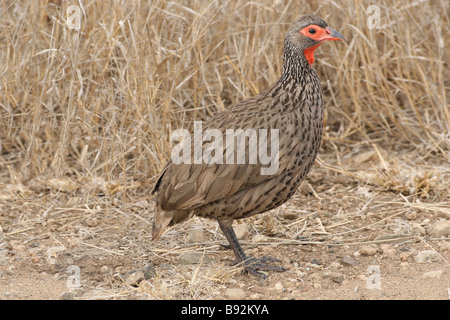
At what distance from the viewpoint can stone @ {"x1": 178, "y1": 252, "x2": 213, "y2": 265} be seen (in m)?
3.92

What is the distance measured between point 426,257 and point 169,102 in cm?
205

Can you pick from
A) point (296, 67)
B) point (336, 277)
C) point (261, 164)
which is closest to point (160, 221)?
point (261, 164)

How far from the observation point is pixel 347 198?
4.79 meters

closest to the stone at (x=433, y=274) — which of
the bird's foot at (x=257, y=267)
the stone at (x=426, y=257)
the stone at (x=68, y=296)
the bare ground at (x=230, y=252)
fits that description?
the bare ground at (x=230, y=252)

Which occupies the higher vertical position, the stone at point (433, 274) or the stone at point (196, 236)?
the stone at point (433, 274)

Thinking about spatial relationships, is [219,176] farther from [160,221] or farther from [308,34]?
[308,34]

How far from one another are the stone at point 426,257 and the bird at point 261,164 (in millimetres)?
782

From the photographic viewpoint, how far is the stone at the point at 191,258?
12.9ft

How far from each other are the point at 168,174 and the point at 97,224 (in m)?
0.91

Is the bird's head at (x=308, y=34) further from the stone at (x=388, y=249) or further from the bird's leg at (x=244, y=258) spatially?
the stone at (x=388, y=249)

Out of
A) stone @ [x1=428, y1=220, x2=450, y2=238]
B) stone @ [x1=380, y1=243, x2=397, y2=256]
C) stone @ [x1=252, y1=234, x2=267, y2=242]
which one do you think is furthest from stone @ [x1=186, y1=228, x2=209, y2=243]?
stone @ [x1=428, y1=220, x2=450, y2=238]

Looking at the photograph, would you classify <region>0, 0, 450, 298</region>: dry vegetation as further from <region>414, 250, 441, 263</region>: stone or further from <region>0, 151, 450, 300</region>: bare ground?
<region>414, 250, 441, 263</region>: stone

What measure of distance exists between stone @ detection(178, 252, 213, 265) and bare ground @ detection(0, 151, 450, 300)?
0.05m

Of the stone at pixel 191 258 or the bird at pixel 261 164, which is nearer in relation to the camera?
the bird at pixel 261 164
